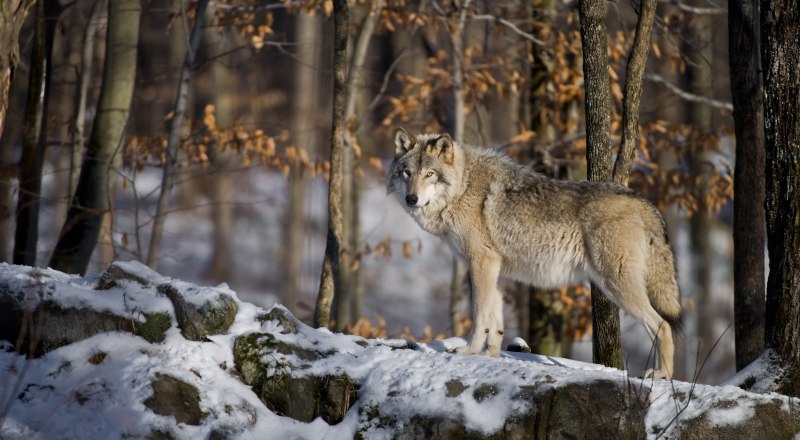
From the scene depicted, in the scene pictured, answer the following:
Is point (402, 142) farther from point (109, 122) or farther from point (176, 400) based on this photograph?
point (109, 122)

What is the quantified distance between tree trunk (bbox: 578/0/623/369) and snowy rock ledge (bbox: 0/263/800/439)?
2.21m

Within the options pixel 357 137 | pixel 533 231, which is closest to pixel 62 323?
pixel 533 231

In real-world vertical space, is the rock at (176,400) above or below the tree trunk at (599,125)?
below

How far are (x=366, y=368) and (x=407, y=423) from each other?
49 cm

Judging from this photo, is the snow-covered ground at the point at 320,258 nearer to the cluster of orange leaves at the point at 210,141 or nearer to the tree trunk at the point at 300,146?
the tree trunk at the point at 300,146

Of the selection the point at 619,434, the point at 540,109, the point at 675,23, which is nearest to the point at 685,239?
Answer: the point at 675,23

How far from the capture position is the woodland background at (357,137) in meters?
11.6

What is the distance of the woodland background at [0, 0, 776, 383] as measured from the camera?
11633 mm

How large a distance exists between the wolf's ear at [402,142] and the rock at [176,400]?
342 centimetres

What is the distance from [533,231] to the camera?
686 centimetres

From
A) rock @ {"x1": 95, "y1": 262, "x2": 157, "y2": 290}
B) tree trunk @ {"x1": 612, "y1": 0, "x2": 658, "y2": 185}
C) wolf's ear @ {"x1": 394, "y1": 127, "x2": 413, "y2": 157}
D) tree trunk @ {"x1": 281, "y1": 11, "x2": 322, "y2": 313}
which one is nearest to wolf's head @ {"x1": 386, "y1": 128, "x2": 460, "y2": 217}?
wolf's ear @ {"x1": 394, "y1": 127, "x2": 413, "y2": 157}

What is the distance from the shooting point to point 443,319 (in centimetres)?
2167

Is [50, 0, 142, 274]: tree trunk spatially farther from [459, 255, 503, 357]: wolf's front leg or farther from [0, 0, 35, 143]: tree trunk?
[459, 255, 503, 357]: wolf's front leg

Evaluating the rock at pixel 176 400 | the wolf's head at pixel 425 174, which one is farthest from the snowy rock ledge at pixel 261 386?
the wolf's head at pixel 425 174
